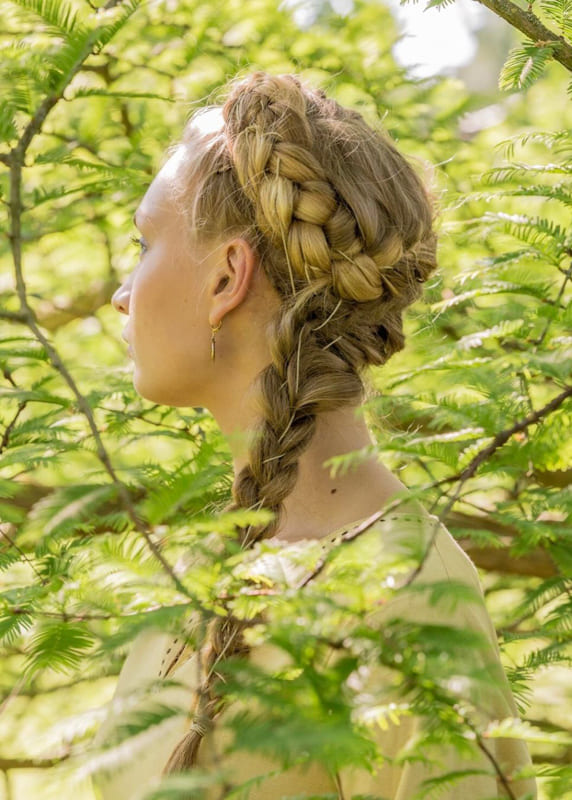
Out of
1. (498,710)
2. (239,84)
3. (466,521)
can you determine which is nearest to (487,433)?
(498,710)

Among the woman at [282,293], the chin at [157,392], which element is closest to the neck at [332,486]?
the woman at [282,293]

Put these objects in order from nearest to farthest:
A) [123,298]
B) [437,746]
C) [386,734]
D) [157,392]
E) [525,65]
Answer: [437,746]
[386,734]
[525,65]
[157,392]
[123,298]

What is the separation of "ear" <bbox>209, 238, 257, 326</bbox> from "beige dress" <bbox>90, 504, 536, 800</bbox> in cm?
45

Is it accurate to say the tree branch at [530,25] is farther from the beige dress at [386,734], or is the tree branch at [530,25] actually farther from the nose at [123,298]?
the nose at [123,298]

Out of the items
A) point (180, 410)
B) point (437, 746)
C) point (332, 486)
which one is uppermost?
point (437, 746)

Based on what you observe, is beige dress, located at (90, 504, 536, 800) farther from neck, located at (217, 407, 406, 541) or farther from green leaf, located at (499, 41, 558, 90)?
green leaf, located at (499, 41, 558, 90)

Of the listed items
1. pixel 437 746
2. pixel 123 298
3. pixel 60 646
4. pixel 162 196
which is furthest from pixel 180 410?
pixel 437 746

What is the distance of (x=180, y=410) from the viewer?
264 centimetres

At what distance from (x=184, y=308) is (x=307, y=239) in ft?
0.83

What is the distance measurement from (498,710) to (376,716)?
1.52 feet

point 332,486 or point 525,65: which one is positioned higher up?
point 525,65

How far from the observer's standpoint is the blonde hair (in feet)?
5.65

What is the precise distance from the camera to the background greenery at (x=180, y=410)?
1.01m

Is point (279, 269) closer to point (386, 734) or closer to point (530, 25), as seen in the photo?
point (530, 25)
